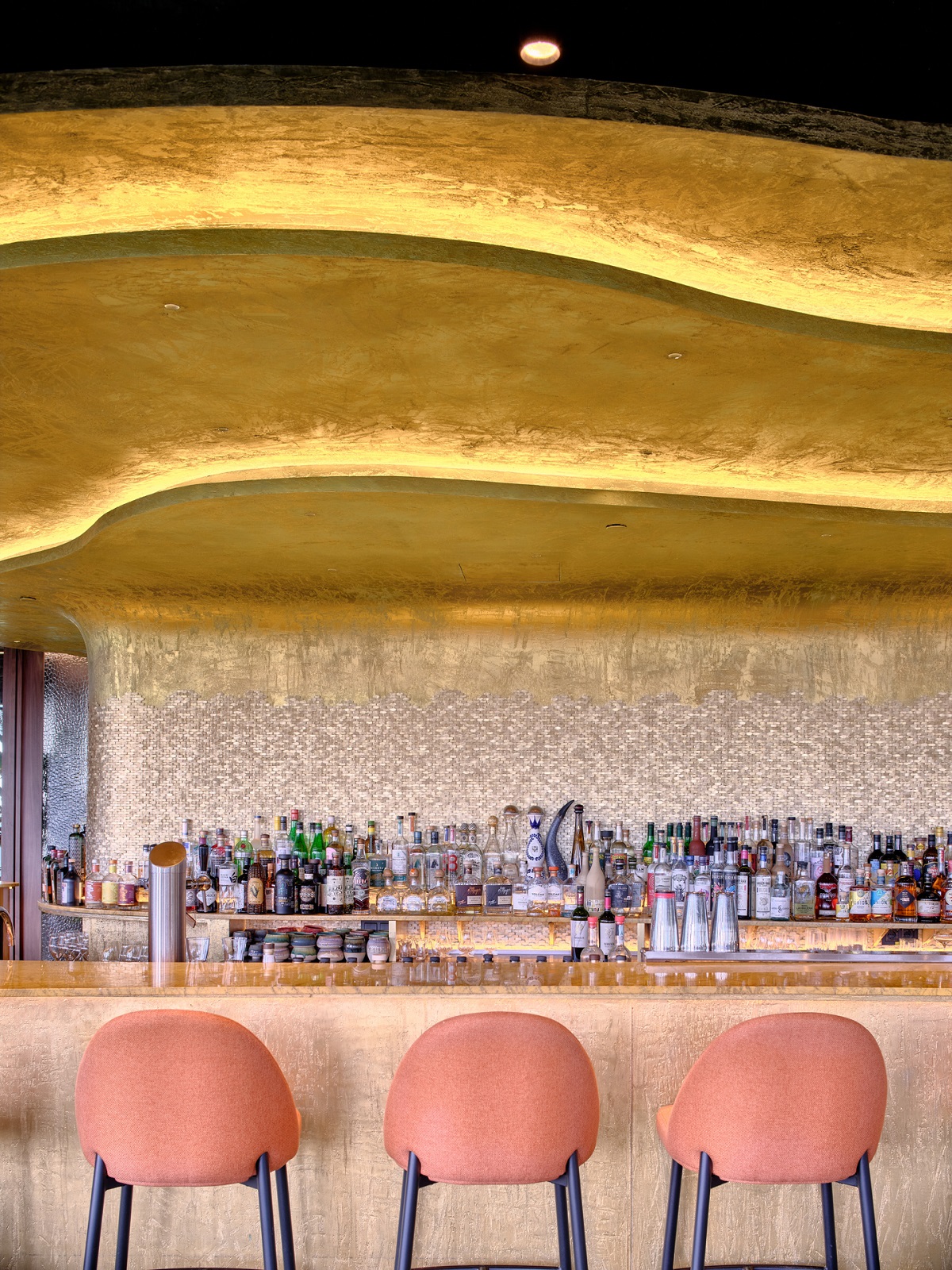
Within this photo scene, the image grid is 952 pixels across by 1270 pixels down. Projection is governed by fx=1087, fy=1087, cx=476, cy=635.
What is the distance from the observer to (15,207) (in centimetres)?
212

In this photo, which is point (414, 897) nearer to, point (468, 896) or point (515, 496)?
point (468, 896)

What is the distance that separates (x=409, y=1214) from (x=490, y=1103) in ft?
0.87

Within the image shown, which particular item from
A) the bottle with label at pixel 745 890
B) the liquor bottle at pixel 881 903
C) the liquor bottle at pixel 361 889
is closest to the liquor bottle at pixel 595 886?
the bottle with label at pixel 745 890

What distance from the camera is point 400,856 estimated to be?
199 inches

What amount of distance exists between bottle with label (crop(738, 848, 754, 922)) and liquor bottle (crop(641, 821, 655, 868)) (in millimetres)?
409

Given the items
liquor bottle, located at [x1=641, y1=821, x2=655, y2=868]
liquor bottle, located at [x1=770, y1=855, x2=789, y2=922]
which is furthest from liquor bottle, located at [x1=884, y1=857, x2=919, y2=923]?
liquor bottle, located at [x1=641, y1=821, x2=655, y2=868]

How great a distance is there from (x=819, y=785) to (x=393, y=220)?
367cm

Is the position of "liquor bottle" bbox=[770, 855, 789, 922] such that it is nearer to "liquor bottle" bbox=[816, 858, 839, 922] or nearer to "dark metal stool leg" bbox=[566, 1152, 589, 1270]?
"liquor bottle" bbox=[816, 858, 839, 922]

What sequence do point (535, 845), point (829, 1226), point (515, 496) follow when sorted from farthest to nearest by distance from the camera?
point (535, 845), point (515, 496), point (829, 1226)

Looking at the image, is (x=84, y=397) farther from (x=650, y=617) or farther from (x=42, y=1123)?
(x=650, y=617)

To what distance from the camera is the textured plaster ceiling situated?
1955 millimetres

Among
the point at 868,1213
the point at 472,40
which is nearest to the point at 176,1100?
the point at 868,1213

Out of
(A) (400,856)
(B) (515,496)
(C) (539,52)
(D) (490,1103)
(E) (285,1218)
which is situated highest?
(C) (539,52)

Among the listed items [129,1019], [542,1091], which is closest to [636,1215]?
[542,1091]
